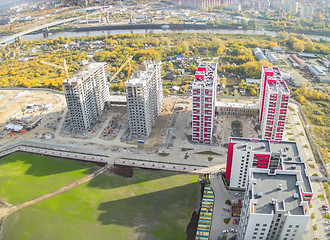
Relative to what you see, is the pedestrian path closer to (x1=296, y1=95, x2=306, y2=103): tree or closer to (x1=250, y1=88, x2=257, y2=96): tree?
(x1=250, y1=88, x2=257, y2=96): tree

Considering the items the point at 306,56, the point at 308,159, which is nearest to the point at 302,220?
the point at 308,159

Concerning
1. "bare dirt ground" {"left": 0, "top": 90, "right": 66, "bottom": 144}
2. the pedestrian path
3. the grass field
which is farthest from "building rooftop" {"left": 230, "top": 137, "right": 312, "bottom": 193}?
"bare dirt ground" {"left": 0, "top": 90, "right": 66, "bottom": 144}

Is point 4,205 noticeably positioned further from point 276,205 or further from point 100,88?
point 276,205

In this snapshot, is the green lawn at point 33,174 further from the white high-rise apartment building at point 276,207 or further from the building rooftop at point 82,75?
the white high-rise apartment building at point 276,207

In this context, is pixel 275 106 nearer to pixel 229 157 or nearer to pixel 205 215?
pixel 229 157

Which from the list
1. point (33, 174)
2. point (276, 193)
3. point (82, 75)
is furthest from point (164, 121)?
point (276, 193)
